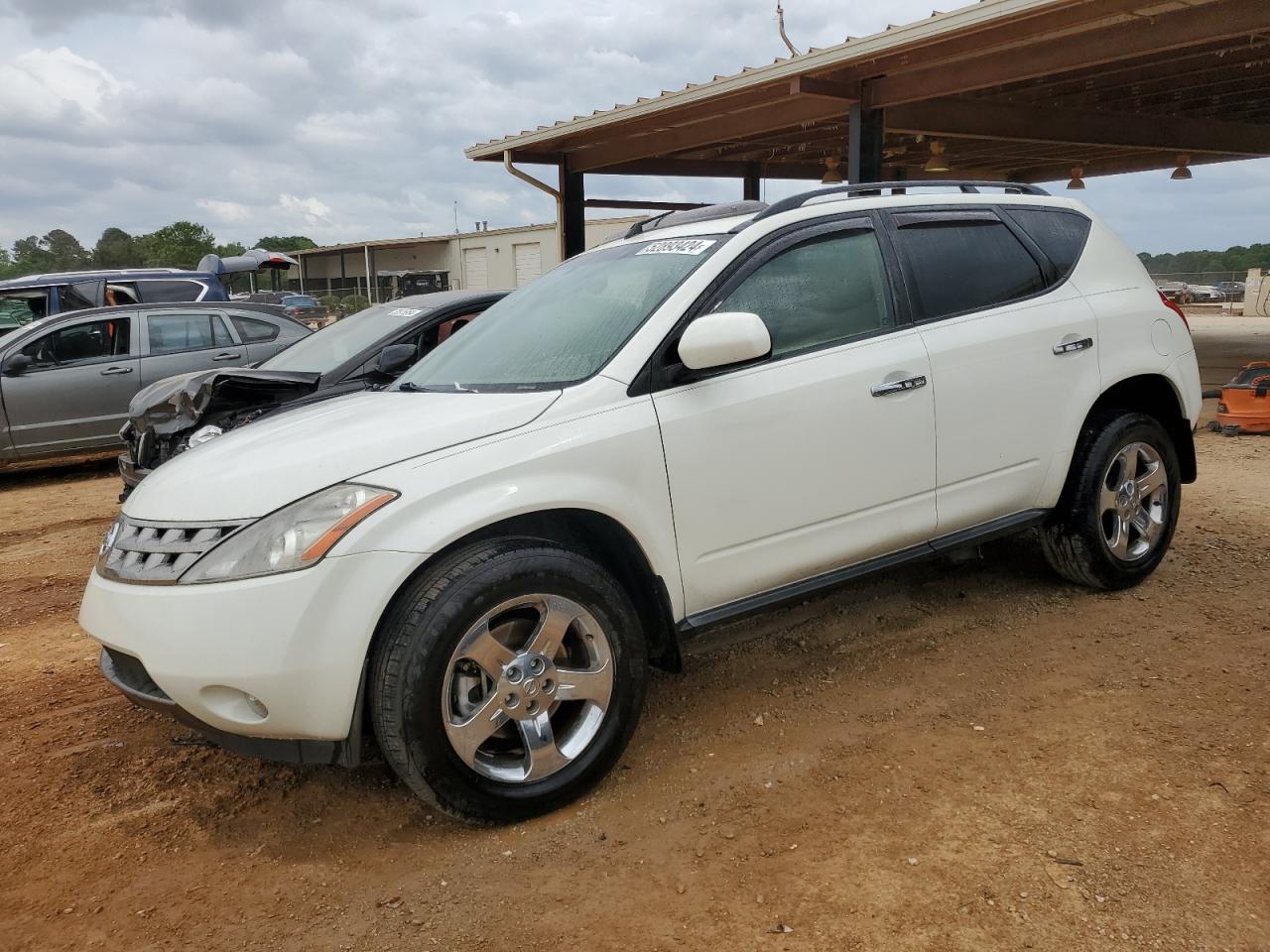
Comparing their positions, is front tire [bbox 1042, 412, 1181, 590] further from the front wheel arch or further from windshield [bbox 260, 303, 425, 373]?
windshield [bbox 260, 303, 425, 373]

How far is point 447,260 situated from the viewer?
38.0m

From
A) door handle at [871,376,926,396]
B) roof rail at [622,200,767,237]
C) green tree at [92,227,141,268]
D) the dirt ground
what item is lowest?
the dirt ground

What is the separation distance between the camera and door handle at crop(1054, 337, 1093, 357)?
3.95 meters

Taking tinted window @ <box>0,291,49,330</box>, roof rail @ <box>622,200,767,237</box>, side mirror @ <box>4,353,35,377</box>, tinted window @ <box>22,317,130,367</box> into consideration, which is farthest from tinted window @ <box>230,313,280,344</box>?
roof rail @ <box>622,200,767,237</box>

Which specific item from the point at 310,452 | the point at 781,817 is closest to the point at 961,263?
the point at 781,817

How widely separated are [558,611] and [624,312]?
109 centimetres

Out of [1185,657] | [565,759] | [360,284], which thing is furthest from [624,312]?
[360,284]

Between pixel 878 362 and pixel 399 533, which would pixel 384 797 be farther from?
pixel 878 362

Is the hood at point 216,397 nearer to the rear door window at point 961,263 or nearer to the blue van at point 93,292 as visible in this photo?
the rear door window at point 961,263

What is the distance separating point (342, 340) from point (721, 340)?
4485 millimetres

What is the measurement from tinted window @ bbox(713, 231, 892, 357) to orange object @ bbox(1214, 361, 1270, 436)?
6052 millimetres

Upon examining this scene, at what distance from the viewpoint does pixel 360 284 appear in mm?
44688

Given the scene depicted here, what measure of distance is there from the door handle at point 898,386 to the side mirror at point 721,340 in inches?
25.6

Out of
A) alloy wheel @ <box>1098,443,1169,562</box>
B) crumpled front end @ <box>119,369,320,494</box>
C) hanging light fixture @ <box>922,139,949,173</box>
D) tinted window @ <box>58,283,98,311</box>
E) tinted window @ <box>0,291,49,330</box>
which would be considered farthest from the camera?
hanging light fixture @ <box>922,139,949,173</box>
